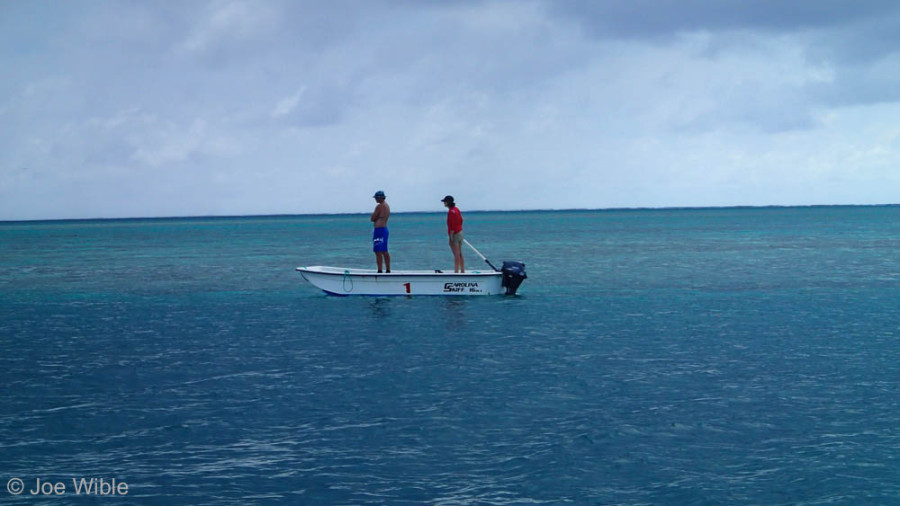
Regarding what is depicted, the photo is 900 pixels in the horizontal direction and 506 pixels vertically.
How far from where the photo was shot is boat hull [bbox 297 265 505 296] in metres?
26.9

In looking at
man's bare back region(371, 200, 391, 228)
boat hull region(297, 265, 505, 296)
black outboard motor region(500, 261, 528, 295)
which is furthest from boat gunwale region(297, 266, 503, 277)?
man's bare back region(371, 200, 391, 228)

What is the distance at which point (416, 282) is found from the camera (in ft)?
89.0

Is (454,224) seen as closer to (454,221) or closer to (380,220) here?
(454,221)

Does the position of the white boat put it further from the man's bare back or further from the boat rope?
the man's bare back

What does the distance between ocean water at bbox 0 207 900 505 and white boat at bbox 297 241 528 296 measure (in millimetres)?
553

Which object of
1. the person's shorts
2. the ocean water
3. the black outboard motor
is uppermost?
the person's shorts

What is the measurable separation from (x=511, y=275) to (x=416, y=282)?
9.37 feet

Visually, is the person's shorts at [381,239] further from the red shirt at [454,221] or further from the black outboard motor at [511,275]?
the black outboard motor at [511,275]

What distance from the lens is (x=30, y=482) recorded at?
10.2 meters

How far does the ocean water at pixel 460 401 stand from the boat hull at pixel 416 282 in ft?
1.77

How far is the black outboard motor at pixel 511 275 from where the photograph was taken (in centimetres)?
2717

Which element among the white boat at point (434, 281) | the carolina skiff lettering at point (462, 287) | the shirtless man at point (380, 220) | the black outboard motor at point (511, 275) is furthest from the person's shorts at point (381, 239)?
the black outboard motor at point (511, 275)

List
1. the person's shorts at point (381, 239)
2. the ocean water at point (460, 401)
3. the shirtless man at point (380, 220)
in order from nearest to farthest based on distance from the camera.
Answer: the ocean water at point (460, 401)
the shirtless man at point (380, 220)
the person's shorts at point (381, 239)

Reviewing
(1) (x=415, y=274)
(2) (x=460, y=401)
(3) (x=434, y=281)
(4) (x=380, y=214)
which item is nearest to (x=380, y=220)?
(4) (x=380, y=214)
